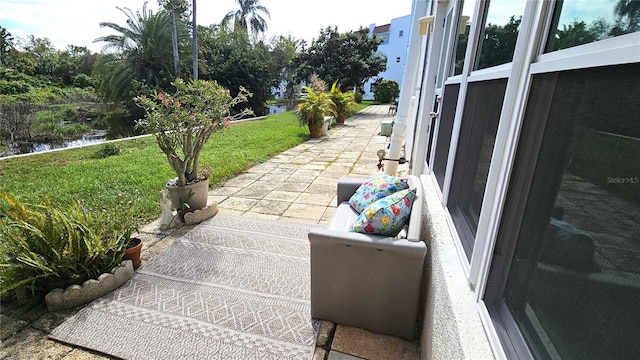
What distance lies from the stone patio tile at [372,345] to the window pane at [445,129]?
112 cm

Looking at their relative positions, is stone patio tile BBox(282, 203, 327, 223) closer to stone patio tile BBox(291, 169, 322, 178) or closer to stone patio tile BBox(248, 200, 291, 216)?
stone patio tile BBox(248, 200, 291, 216)

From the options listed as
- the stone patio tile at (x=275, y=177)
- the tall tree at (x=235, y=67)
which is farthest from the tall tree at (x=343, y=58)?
the stone patio tile at (x=275, y=177)

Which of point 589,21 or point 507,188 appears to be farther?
point 507,188

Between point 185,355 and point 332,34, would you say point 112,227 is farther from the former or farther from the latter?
point 332,34

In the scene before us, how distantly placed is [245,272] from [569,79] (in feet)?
7.79

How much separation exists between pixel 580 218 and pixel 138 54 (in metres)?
23.3

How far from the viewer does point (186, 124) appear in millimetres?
3111

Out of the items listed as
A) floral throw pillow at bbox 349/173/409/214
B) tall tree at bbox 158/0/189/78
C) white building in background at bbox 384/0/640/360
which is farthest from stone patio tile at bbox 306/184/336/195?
tall tree at bbox 158/0/189/78

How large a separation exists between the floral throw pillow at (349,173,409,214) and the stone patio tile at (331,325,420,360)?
36.5 inches

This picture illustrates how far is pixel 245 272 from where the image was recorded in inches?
96.5

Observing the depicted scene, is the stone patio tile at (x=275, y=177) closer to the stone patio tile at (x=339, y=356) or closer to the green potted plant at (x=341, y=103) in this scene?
the stone patio tile at (x=339, y=356)

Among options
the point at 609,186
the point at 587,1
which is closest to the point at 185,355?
the point at 609,186

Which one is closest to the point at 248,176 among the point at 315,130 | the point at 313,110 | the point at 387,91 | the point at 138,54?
the point at 313,110

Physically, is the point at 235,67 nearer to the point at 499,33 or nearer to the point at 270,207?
the point at 270,207
